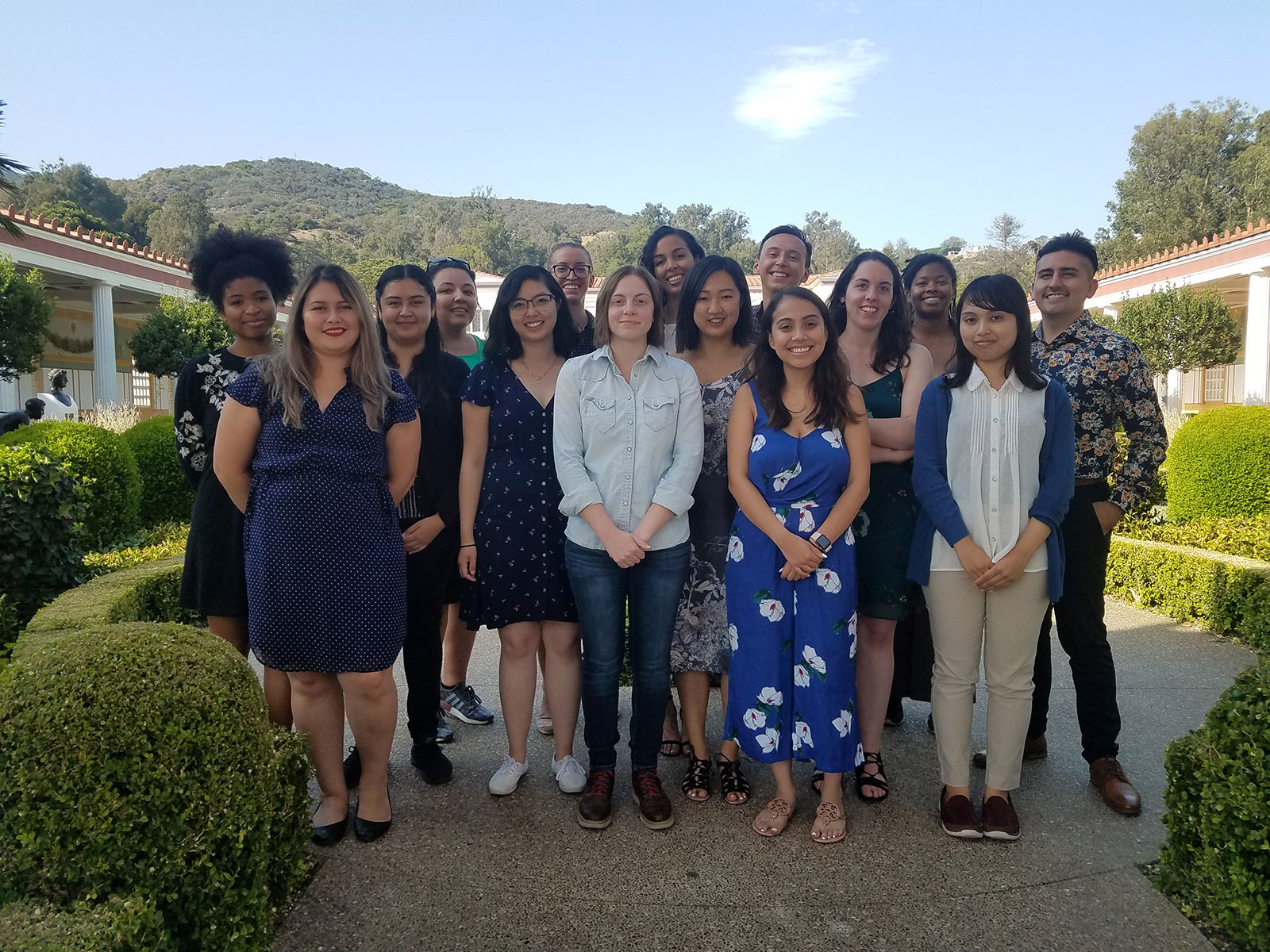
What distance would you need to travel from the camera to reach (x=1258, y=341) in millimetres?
Result: 19109

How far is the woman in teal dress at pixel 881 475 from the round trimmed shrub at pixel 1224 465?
6302 mm

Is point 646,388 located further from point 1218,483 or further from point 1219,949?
point 1218,483

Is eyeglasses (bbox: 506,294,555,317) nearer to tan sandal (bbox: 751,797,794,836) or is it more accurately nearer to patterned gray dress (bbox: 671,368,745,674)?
patterned gray dress (bbox: 671,368,745,674)

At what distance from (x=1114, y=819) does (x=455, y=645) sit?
294 centimetres

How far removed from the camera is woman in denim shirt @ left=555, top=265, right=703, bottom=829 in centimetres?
310

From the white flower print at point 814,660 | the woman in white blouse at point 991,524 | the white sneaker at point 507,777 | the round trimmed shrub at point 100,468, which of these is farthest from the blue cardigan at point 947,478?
the round trimmed shrub at point 100,468

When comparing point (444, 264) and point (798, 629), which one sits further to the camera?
point (444, 264)

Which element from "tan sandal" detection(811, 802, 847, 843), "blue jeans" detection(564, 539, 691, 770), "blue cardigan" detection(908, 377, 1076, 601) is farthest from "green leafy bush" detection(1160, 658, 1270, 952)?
"blue jeans" detection(564, 539, 691, 770)

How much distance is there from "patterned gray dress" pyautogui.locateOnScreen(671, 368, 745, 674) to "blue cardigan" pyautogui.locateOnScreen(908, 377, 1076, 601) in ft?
2.34

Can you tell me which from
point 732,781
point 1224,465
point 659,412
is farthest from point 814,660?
point 1224,465

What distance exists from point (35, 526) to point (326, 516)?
8.86 ft

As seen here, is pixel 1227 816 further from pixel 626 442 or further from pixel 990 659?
pixel 626 442

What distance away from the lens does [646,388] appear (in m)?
3.18

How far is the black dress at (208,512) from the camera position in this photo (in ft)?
10.5
